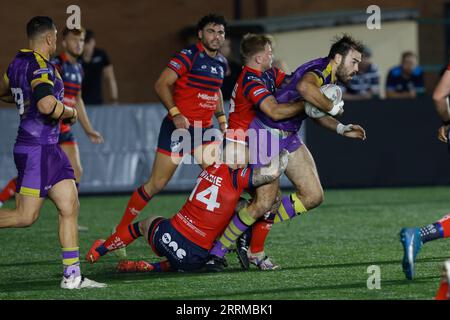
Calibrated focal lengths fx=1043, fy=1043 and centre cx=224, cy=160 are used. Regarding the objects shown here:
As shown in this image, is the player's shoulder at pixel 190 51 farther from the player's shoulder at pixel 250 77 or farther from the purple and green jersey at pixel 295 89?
the purple and green jersey at pixel 295 89

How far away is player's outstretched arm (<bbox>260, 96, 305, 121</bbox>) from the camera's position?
25.2ft

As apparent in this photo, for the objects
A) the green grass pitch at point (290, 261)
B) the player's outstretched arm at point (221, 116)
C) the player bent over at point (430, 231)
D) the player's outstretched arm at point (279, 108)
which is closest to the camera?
the green grass pitch at point (290, 261)

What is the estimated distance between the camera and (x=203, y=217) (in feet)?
24.6

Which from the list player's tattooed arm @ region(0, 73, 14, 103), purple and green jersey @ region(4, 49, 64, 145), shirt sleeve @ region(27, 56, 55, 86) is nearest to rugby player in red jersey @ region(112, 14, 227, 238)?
player's tattooed arm @ region(0, 73, 14, 103)

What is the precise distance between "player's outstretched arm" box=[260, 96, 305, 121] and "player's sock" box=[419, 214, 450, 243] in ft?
4.17

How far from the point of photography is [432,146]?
48.4ft

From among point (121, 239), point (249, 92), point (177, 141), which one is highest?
point (249, 92)

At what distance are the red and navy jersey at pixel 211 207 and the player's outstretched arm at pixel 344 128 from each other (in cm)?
74

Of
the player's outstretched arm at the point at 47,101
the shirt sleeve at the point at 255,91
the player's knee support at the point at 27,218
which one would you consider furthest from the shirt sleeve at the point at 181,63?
the player's knee support at the point at 27,218

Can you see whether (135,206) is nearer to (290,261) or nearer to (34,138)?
(290,261)

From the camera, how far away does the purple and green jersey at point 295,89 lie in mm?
7781

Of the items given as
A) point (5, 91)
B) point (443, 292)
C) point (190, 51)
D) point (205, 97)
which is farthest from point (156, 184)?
point (443, 292)

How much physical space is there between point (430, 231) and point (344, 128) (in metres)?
0.98
